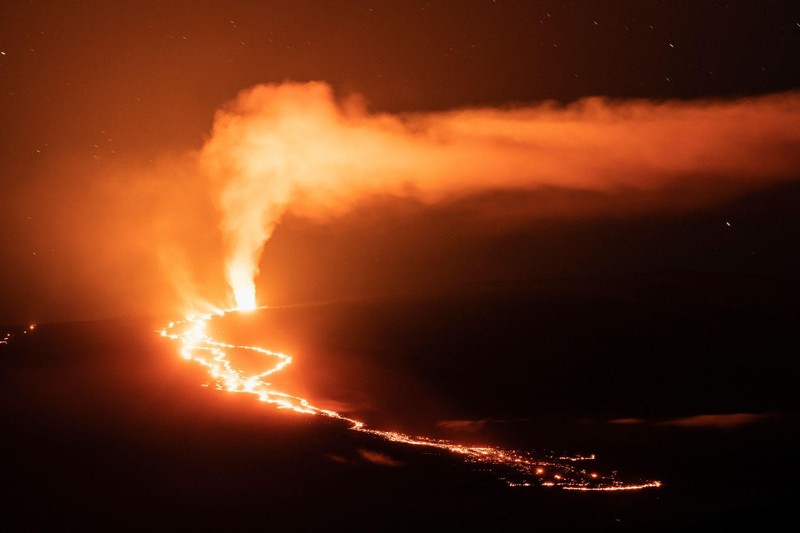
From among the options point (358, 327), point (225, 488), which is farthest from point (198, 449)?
point (358, 327)

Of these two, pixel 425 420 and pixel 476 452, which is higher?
pixel 425 420

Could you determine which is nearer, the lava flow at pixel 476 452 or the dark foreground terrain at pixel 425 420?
the dark foreground terrain at pixel 425 420

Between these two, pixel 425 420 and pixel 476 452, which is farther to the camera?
pixel 425 420

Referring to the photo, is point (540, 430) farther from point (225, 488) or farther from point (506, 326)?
point (506, 326)
